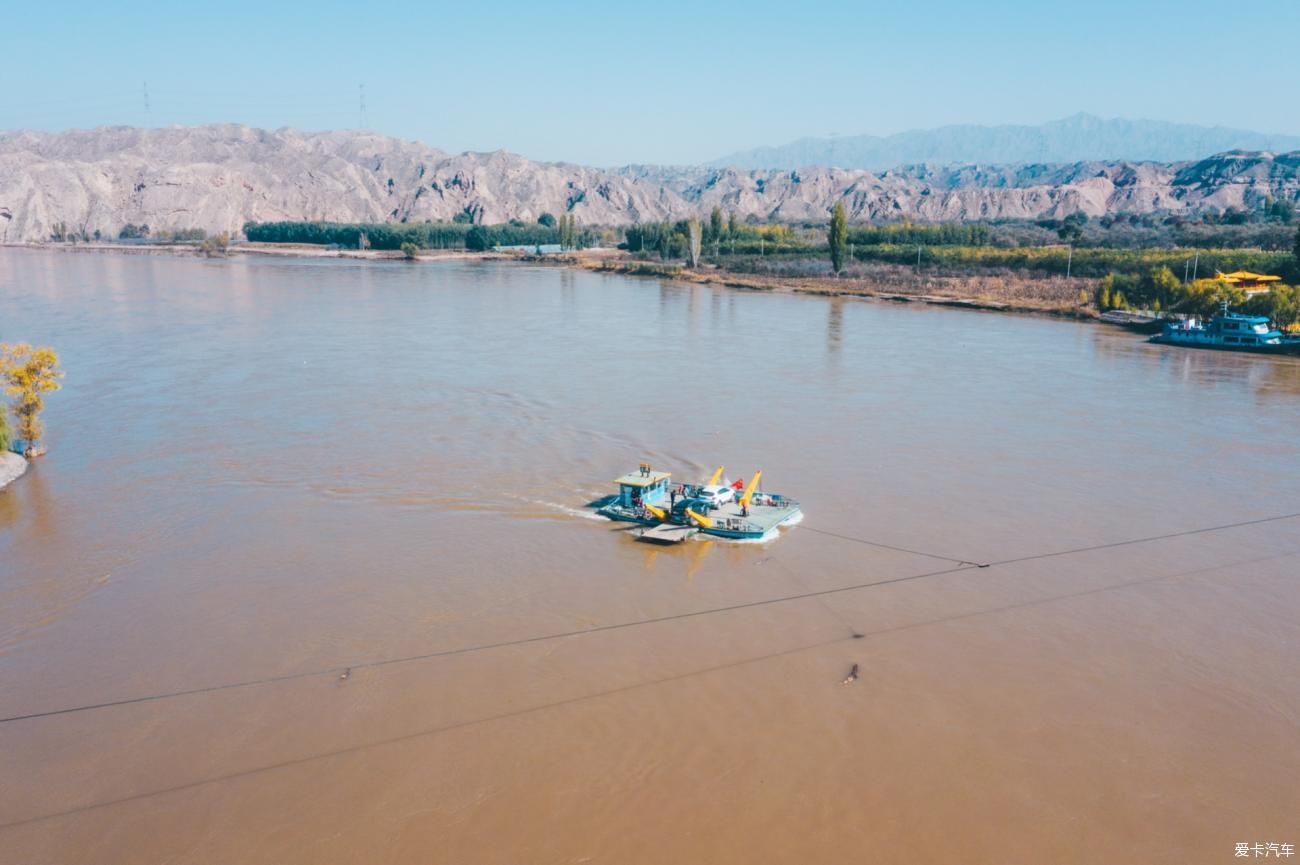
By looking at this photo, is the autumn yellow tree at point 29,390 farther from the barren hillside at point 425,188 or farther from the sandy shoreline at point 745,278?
the barren hillside at point 425,188

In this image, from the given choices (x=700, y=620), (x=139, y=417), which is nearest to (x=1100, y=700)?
(x=700, y=620)

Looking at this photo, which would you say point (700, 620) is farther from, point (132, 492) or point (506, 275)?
point (506, 275)

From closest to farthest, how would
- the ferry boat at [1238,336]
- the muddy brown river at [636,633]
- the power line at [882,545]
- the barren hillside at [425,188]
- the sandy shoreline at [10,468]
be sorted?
the muddy brown river at [636,633] → the power line at [882,545] → the sandy shoreline at [10,468] → the ferry boat at [1238,336] → the barren hillside at [425,188]

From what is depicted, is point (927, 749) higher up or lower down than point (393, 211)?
lower down

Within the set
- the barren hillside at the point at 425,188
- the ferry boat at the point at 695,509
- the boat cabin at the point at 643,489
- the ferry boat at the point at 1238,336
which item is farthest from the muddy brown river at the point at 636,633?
the barren hillside at the point at 425,188

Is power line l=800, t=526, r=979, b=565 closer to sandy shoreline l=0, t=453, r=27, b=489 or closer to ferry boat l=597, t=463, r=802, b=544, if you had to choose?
ferry boat l=597, t=463, r=802, b=544

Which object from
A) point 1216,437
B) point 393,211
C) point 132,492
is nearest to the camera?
point 132,492

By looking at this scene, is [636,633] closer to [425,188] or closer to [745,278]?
[745,278]
